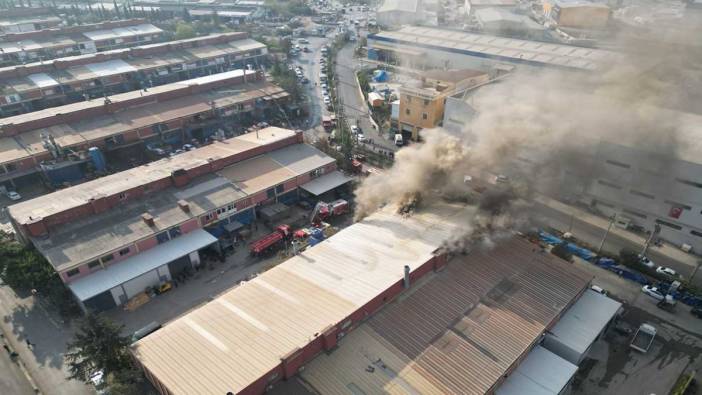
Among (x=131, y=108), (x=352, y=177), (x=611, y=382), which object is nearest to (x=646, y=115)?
(x=611, y=382)

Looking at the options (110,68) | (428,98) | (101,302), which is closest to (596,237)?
(428,98)

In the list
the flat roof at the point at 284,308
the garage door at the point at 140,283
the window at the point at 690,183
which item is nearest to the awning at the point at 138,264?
the garage door at the point at 140,283

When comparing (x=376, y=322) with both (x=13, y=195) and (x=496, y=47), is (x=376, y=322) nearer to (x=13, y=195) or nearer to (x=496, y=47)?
(x=13, y=195)

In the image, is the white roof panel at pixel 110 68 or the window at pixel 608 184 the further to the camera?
the white roof panel at pixel 110 68

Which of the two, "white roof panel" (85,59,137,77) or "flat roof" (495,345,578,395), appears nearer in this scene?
"flat roof" (495,345,578,395)

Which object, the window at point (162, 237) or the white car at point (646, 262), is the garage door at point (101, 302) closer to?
the window at point (162, 237)

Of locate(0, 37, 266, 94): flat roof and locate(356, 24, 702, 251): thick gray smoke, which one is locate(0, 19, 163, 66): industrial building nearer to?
locate(0, 37, 266, 94): flat roof

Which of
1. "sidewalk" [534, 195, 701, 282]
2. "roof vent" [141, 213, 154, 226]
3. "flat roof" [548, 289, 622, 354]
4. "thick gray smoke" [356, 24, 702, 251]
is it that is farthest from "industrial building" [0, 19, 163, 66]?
"flat roof" [548, 289, 622, 354]

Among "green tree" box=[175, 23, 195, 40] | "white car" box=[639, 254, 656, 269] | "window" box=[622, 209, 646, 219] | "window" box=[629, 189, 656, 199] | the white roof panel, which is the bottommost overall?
"white car" box=[639, 254, 656, 269]
